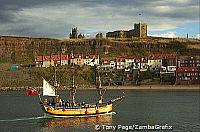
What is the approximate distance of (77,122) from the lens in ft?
219

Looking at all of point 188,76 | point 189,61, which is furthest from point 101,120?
point 189,61

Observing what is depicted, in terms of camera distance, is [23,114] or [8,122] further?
[23,114]

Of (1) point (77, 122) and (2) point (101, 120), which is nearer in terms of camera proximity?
(1) point (77, 122)

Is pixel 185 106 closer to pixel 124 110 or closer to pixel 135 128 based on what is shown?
pixel 124 110

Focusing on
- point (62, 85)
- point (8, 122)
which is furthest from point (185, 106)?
point (62, 85)

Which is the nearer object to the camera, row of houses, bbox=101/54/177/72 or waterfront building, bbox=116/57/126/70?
row of houses, bbox=101/54/177/72

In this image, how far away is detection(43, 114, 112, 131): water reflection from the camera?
2477 inches

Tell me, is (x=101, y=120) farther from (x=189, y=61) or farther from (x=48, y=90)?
(x=189, y=61)

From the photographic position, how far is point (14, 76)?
176 m

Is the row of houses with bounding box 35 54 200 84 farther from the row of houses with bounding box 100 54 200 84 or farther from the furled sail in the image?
the furled sail

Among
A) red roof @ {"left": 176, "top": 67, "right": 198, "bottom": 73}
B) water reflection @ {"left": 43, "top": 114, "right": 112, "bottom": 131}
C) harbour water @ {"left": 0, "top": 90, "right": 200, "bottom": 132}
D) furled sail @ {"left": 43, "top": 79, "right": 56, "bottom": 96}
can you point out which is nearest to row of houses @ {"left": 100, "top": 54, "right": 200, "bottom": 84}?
red roof @ {"left": 176, "top": 67, "right": 198, "bottom": 73}

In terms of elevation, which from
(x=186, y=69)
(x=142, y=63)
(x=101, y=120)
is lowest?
(x=101, y=120)

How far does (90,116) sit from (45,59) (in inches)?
4958

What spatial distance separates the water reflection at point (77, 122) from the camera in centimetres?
6291
